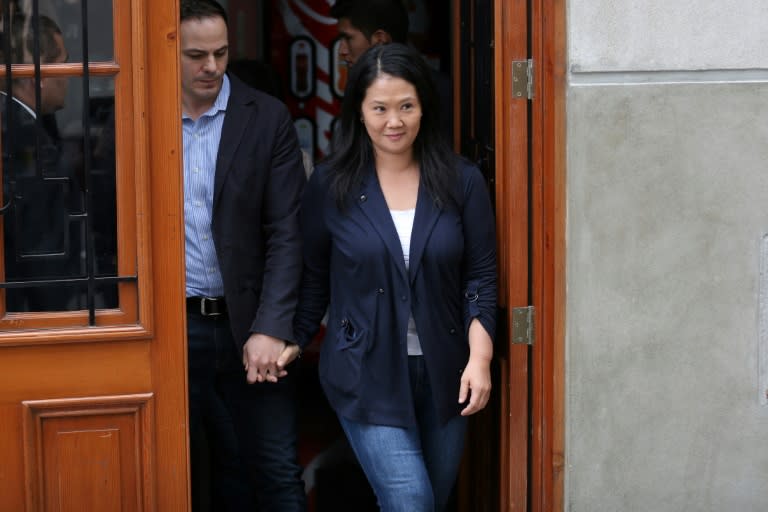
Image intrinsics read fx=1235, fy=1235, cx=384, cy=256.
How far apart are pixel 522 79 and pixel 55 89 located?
4.28 ft

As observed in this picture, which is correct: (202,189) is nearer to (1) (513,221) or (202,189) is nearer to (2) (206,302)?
(2) (206,302)

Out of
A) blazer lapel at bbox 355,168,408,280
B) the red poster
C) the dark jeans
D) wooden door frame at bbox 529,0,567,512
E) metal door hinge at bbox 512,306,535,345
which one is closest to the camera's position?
blazer lapel at bbox 355,168,408,280

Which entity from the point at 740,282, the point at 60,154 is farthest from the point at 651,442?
the point at 60,154

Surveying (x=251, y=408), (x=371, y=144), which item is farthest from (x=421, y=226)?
(x=251, y=408)

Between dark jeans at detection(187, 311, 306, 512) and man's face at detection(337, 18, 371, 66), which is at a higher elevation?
man's face at detection(337, 18, 371, 66)

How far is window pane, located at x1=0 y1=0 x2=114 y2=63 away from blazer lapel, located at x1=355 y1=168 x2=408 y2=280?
78cm

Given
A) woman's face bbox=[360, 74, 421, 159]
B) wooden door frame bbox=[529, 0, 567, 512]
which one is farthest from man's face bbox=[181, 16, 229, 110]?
wooden door frame bbox=[529, 0, 567, 512]

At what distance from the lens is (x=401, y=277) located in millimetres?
3398

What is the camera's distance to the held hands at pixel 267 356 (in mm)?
3588

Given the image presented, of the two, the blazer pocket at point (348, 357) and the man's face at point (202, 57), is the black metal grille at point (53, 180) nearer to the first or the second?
the man's face at point (202, 57)

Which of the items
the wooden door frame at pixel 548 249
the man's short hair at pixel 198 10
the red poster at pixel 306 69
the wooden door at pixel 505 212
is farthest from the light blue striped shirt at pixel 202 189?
the red poster at pixel 306 69

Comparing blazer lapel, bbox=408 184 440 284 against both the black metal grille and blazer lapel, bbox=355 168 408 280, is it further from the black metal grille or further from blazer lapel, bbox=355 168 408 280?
the black metal grille

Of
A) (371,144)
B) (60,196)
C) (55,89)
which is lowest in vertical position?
(60,196)

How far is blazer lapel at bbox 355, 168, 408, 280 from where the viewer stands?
339cm
